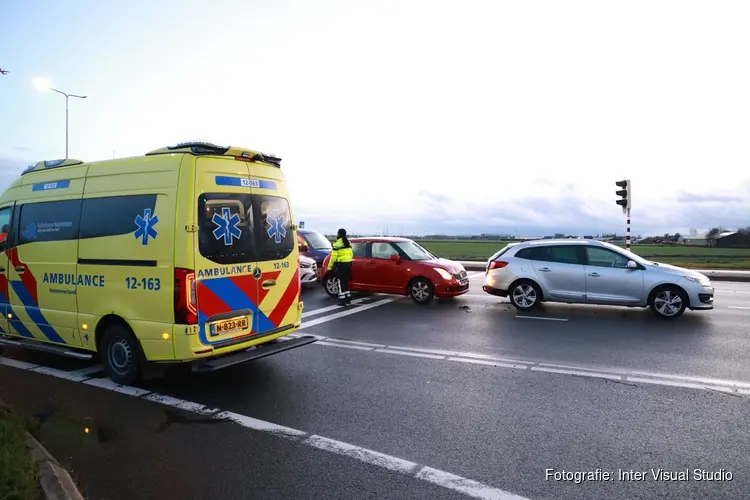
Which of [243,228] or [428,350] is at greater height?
[243,228]

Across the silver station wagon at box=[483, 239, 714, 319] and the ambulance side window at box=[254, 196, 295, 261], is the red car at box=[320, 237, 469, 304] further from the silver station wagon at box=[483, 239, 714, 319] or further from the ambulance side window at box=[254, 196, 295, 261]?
the ambulance side window at box=[254, 196, 295, 261]

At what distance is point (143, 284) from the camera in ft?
17.8

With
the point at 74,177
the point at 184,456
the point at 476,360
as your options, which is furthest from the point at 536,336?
the point at 74,177

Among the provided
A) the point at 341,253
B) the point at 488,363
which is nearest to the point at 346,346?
the point at 488,363

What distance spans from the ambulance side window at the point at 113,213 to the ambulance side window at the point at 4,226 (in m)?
1.87

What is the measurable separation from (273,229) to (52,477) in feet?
11.3

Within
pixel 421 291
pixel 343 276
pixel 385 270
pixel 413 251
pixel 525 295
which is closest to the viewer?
pixel 525 295

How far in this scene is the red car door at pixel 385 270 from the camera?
1221 centimetres

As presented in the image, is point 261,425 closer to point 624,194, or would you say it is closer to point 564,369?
→ point 564,369

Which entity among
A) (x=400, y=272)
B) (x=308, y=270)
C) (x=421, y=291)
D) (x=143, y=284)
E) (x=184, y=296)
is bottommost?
(x=421, y=291)

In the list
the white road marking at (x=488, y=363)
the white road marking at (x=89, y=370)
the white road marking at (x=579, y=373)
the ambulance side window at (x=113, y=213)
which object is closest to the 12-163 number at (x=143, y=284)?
the ambulance side window at (x=113, y=213)

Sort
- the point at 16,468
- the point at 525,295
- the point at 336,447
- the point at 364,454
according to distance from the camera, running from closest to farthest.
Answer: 1. the point at 16,468
2. the point at 364,454
3. the point at 336,447
4. the point at 525,295

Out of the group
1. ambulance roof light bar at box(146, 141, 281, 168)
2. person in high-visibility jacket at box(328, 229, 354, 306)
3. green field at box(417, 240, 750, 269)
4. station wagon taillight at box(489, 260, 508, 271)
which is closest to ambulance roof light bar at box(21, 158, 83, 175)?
ambulance roof light bar at box(146, 141, 281, 168)

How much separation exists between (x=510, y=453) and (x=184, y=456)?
2.58 metres
